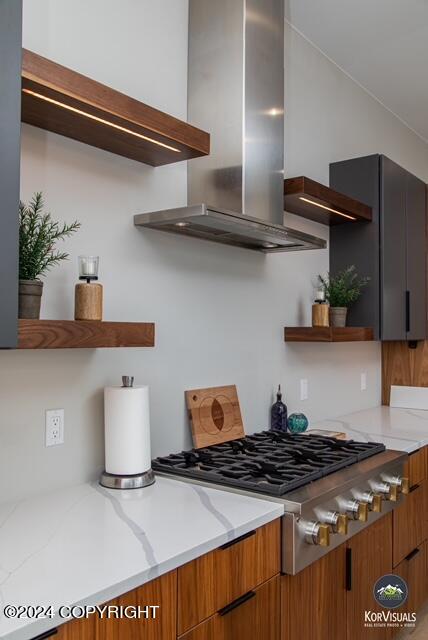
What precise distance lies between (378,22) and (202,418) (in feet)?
7.62

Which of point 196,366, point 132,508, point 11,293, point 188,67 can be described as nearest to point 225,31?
point 188,67

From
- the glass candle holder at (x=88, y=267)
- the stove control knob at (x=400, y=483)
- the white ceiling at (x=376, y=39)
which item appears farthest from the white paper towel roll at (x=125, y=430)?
the white ceiling at (x=376, y=39)

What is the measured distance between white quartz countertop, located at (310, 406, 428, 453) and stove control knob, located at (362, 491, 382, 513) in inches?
19.9

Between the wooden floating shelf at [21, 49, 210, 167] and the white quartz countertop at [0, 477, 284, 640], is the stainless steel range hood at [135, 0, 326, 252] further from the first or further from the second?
the white quartz countertop at [0, 477, 284, 640]

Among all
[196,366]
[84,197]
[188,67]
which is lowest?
[196,366]

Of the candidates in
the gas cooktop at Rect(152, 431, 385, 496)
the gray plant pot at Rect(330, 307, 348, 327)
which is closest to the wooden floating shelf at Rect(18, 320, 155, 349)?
the gas cooktop at Rect(152, 431, 385, 496)

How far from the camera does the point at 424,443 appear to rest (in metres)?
2.69

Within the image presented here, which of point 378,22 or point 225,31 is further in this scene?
point 378,22

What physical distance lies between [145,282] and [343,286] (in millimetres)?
1446

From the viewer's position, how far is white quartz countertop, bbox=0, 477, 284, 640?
3.65ft

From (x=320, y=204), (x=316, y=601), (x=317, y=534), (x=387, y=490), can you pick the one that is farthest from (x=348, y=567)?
(x=320, y=204)

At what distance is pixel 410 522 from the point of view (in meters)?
2.56

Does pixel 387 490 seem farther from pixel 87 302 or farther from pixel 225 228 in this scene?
pixel 87 302

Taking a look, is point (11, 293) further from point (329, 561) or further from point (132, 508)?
point (329, 561)
